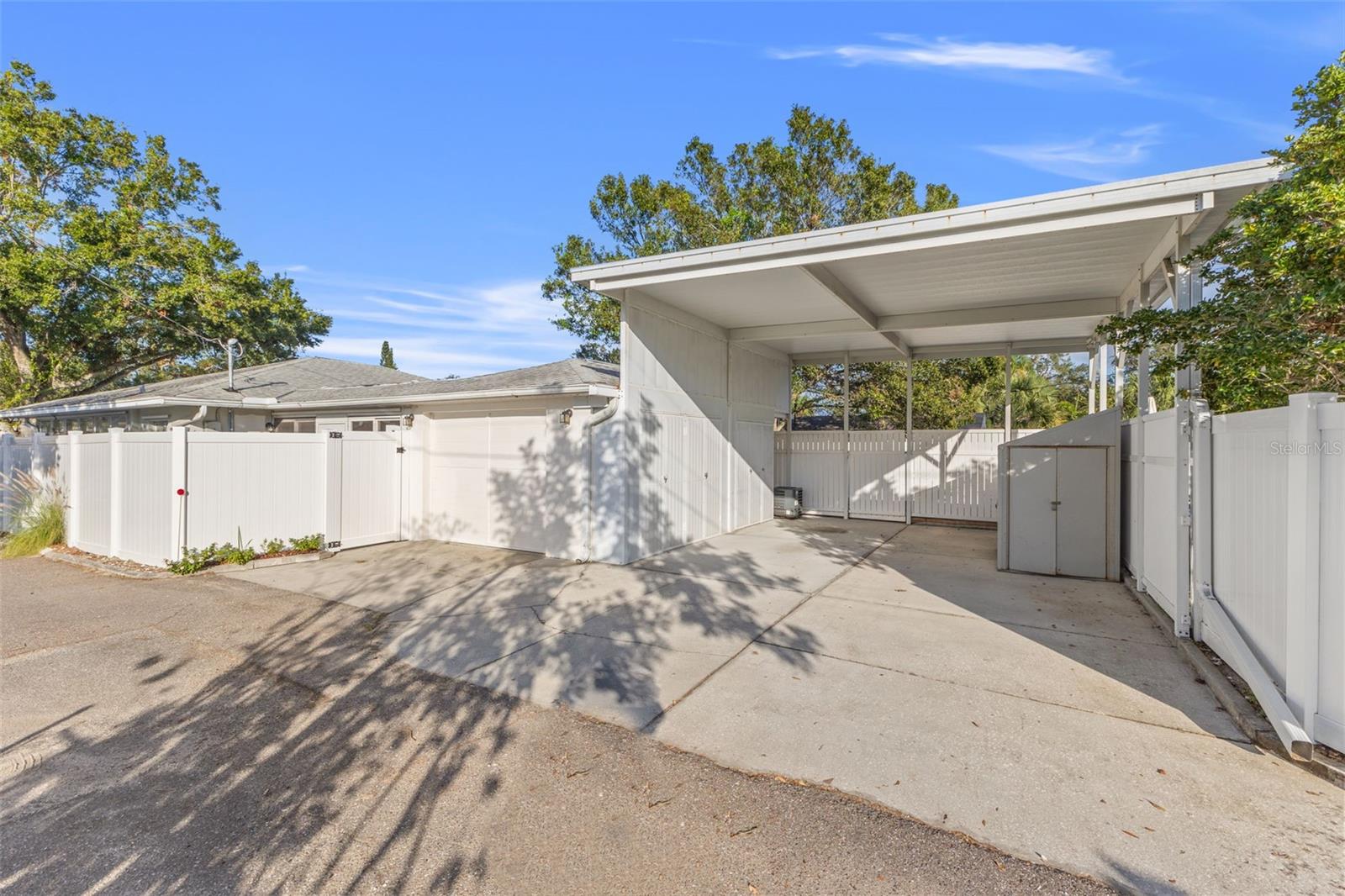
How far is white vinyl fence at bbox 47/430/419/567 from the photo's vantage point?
23.8 ft

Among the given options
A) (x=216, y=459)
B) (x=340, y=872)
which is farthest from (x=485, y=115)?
(x=340, y=872)

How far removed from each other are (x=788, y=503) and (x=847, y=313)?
4773 mm

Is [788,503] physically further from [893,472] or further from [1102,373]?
[1102,373]

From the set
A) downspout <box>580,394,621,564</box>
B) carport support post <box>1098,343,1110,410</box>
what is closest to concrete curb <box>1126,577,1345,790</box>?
downspout <box>580,394,621,564</box>

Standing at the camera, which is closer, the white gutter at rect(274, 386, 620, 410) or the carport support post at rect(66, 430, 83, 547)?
the white gutter at rect(274, 386, 620, 410)

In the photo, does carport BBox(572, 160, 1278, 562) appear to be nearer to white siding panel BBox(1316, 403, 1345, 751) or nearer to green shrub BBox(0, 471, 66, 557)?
white siding panel BBox(1316, 403, 1345, 751)

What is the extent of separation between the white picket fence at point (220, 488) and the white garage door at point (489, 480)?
0.68 metres

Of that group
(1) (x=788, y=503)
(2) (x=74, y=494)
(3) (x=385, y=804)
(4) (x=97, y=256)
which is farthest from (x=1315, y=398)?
(4) (x=97, y=256)

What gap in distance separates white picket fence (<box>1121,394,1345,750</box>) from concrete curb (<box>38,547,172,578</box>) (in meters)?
10.2

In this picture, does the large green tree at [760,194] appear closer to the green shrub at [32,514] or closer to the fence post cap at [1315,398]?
the green shrub at [32,514]

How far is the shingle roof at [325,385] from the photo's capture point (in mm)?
9188

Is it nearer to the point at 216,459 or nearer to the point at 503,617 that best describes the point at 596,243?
the point at 216,459

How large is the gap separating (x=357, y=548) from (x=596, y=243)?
38.6ft

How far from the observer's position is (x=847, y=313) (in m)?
9.20
